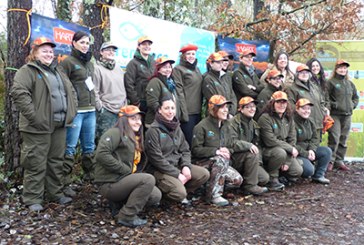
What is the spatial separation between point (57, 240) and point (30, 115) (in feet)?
4.61

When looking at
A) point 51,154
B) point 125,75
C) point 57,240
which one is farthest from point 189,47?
point 57,240

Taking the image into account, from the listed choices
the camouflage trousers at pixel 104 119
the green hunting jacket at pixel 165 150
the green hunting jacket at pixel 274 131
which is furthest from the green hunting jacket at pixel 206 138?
the camouflage trousers at pixel 104 119

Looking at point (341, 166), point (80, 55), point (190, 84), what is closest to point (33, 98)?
point (80, 55)

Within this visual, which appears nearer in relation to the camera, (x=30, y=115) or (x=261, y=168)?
(x=30, y=115)

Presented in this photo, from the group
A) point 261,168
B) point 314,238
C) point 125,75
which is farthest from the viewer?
point 261,168

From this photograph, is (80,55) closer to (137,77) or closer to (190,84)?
(137,77)

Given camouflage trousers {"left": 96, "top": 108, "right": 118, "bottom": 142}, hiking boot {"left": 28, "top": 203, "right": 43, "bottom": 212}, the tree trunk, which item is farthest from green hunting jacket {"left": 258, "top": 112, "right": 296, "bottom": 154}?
the tree trunk

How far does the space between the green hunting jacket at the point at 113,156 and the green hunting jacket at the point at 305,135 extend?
3291 mm

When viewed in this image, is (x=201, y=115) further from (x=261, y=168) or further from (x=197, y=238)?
(x=197, y=238)

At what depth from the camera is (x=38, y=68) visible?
4719 millimetres

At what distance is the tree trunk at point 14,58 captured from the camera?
17.8 ft

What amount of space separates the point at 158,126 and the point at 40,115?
1.42 metres

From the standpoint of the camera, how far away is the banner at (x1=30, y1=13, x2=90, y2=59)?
5.46m

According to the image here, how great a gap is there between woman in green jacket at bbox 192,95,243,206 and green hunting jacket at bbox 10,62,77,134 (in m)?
2.10
